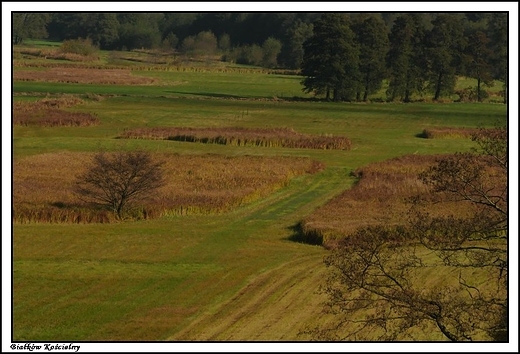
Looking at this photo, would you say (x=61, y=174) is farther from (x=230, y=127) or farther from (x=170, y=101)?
(x=170, y=101)

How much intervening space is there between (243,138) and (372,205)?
2752cm

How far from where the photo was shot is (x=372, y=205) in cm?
4625

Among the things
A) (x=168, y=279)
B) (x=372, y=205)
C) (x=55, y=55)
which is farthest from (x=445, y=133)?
(x=55, y=55)

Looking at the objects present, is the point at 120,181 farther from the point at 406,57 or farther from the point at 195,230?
the point at 406,57

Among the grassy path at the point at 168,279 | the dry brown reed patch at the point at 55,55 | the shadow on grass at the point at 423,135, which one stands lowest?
the grassy path at the point at 168,279

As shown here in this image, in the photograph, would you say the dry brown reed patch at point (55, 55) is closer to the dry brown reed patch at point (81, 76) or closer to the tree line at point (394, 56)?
the dry brown reed patch at point (81, 76)

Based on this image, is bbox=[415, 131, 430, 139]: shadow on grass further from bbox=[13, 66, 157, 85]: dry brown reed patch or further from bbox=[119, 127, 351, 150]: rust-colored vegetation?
bbox=[13, 66, 157, 85]: dry brown reed patch

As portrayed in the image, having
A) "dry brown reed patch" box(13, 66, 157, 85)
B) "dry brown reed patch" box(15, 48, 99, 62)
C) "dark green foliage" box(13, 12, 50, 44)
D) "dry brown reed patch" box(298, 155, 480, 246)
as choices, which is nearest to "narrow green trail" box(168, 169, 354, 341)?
"dry brown reed patch" box(298, 155, 480, 246)

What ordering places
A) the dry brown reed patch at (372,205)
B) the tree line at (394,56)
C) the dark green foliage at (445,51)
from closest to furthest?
1. the dry brown reed patch at (372,205)
2. the tree line at (394,56)
3. the dark green foliage at (445,51)

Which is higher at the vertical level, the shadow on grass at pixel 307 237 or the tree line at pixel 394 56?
the tree line at pixel 394 56

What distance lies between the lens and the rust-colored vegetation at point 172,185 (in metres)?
42.5

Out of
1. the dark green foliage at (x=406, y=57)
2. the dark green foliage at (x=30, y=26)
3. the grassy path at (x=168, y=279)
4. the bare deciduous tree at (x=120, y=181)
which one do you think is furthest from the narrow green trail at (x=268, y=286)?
the dark green foliage at (x=30, y=26)

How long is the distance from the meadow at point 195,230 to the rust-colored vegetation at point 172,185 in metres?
0.20

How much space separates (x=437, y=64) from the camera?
116 metres
